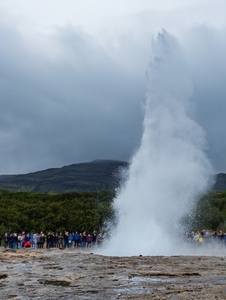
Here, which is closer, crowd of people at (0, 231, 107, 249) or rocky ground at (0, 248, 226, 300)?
rocky ground at (0, 248, 226, 300)

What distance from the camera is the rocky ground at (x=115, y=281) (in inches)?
391

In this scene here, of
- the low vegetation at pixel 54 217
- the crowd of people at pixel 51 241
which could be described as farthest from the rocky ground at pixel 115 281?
the low vegetation at pixel 54 217

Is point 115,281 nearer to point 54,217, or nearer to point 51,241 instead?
point 51,241

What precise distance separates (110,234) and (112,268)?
1311 centimetres

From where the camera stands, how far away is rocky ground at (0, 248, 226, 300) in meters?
9.92

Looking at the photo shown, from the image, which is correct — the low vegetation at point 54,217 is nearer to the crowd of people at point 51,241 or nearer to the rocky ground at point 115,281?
the crowd of people at point 51,241

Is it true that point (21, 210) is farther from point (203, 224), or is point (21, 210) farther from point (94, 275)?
point (94, 275)

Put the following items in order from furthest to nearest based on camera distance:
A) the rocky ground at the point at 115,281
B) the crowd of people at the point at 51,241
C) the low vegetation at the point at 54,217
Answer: the low vegetation at the point at 54,217
the crowd of people at the point at 51,241
the rocky ground at the point at 115,281

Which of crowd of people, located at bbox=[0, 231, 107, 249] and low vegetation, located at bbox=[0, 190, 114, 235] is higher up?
low vegetation, located at bbox=[0, 190, 114, 235]

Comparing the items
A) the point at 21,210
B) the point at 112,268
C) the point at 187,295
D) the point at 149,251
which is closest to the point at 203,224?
the point at 21,210

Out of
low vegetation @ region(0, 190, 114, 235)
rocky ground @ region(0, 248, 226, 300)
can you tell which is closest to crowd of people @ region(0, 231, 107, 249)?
low vegetation @ region(0, 190, 114, 235)

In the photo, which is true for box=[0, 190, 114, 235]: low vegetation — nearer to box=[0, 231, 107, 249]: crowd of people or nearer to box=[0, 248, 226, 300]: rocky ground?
box=[0, 231, 107, 249]: crowd of people

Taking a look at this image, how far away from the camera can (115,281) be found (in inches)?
484

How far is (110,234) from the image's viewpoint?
94.1 ft
